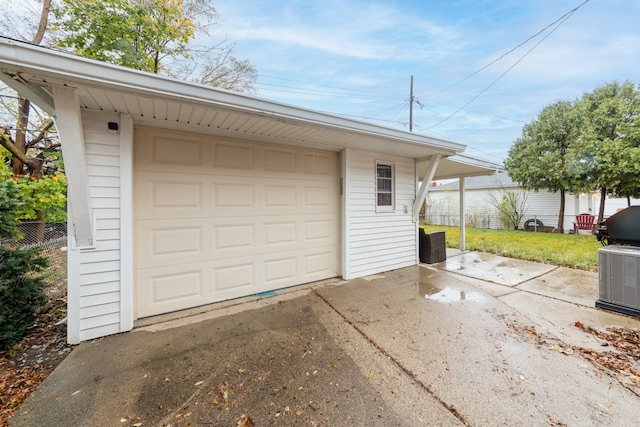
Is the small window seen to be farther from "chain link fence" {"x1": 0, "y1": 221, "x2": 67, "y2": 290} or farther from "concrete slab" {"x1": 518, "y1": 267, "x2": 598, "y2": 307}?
"chain link fence" {"x1": 0, "y1": 221, "x2": 67, "y2": 290}

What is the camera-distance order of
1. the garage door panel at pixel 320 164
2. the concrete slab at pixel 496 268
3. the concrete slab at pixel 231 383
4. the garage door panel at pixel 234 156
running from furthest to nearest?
the concrete slab at pixel 496 268 < the garage door panel at pixel 320 164 < the garage door panel at pixel 234 156 < the concrete slab at pixel 231 383

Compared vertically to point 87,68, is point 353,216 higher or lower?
lower

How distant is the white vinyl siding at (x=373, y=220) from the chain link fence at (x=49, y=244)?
3.95m

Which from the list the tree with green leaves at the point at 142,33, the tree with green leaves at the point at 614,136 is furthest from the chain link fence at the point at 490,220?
the tree with green leaves at the point at 142,33

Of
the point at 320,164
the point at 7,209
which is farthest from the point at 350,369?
the point at 7,209

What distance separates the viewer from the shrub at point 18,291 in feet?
7.43

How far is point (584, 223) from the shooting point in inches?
433

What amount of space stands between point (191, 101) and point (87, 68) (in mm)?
711

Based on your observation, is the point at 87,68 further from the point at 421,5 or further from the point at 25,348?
the point at 421,5

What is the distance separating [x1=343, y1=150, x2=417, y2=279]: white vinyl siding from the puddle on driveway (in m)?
1.05

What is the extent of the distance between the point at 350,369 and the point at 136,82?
296 cm

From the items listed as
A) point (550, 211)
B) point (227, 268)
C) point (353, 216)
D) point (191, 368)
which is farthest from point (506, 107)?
point (191, 368)

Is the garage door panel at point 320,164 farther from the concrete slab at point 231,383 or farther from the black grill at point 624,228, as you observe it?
the black grill at point 624,228

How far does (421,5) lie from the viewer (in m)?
6.09
